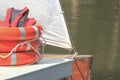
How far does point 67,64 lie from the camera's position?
8422 millimetres

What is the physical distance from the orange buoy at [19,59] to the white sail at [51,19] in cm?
140

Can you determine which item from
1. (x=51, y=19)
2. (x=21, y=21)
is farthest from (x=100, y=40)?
(x=21, y=21)

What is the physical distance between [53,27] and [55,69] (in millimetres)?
1515

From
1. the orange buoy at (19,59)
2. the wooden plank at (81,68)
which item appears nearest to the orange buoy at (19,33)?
the orange buoy at (19,59)

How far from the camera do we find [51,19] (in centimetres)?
954

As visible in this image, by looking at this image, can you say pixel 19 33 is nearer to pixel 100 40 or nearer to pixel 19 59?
pixel 19 59

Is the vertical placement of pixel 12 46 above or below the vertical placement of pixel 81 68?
above

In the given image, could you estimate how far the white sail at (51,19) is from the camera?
9305 millimetres

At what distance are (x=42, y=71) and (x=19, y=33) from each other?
593mm

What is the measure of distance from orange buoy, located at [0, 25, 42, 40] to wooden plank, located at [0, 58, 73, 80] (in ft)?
1.29

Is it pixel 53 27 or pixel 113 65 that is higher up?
pixel 53 27

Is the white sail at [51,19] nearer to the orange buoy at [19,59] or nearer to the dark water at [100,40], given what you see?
the orange buoy at [19,59]

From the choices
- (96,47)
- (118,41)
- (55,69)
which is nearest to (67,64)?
(55,69)

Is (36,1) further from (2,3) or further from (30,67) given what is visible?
(30,67)
